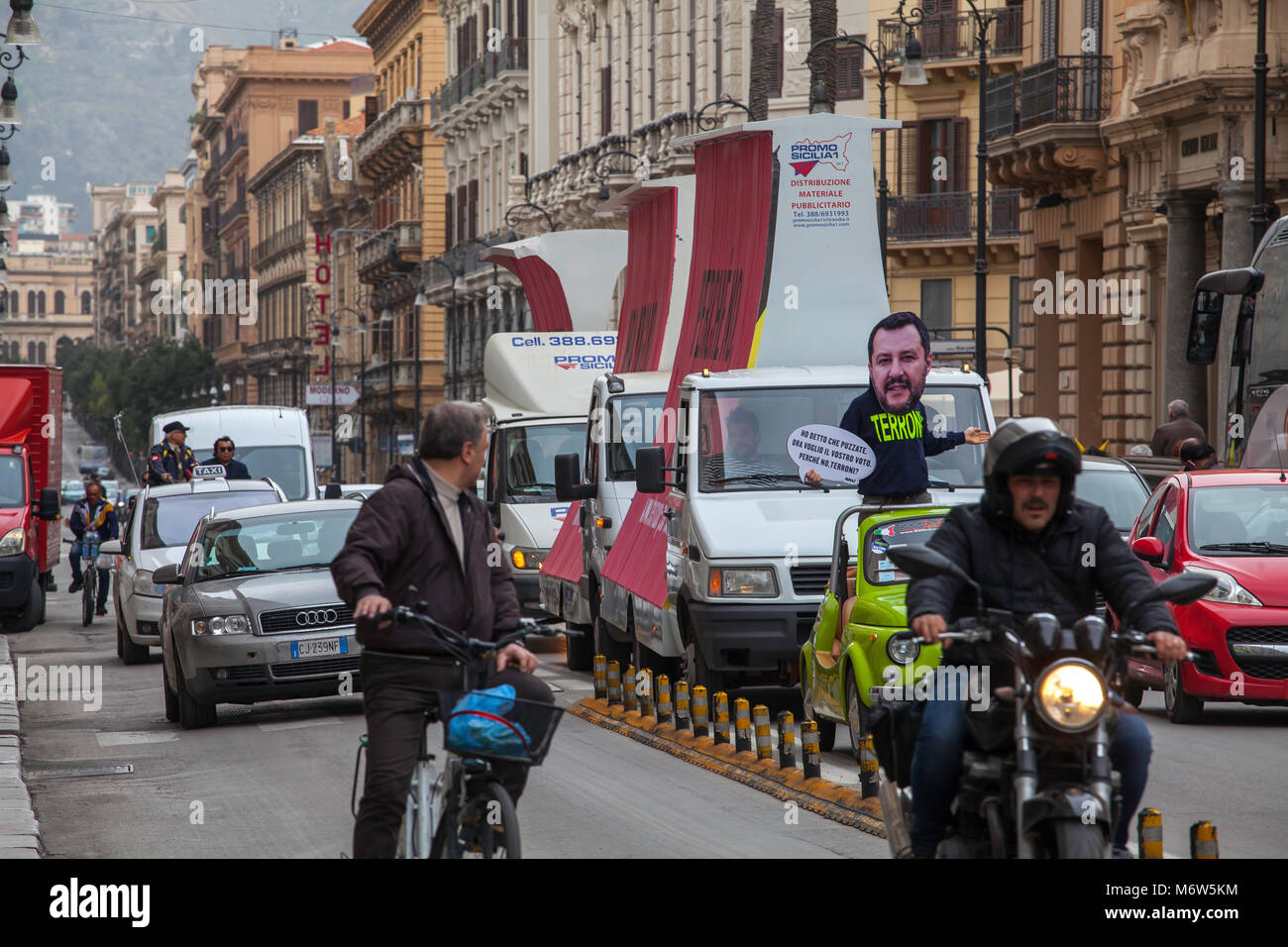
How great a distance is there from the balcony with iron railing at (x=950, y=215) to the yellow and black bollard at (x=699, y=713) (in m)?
39.3

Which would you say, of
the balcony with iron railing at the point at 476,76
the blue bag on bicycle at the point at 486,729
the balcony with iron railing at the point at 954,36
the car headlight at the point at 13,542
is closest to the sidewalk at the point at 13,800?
the blue bag on bicycle at the point at 486,729

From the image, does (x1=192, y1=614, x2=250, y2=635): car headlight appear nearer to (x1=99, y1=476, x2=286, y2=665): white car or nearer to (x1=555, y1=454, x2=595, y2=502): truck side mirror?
(x1=555, y1=454, x2=595, y2=502): truck side mirror

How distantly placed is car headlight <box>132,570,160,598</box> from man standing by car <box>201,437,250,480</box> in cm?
259

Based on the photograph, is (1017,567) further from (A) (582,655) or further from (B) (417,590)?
(A) (582,655)

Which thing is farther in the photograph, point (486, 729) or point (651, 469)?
point (651, 469)

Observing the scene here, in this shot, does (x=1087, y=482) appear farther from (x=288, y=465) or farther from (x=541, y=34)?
(x=541, y=34)

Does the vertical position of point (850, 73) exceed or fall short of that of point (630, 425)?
it exceeds it

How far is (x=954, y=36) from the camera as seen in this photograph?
52.4 m

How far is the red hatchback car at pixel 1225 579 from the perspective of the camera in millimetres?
13844

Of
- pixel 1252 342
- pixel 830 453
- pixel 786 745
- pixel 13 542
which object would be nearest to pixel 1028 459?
pixel 786 745

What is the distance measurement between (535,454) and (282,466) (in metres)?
7.75
